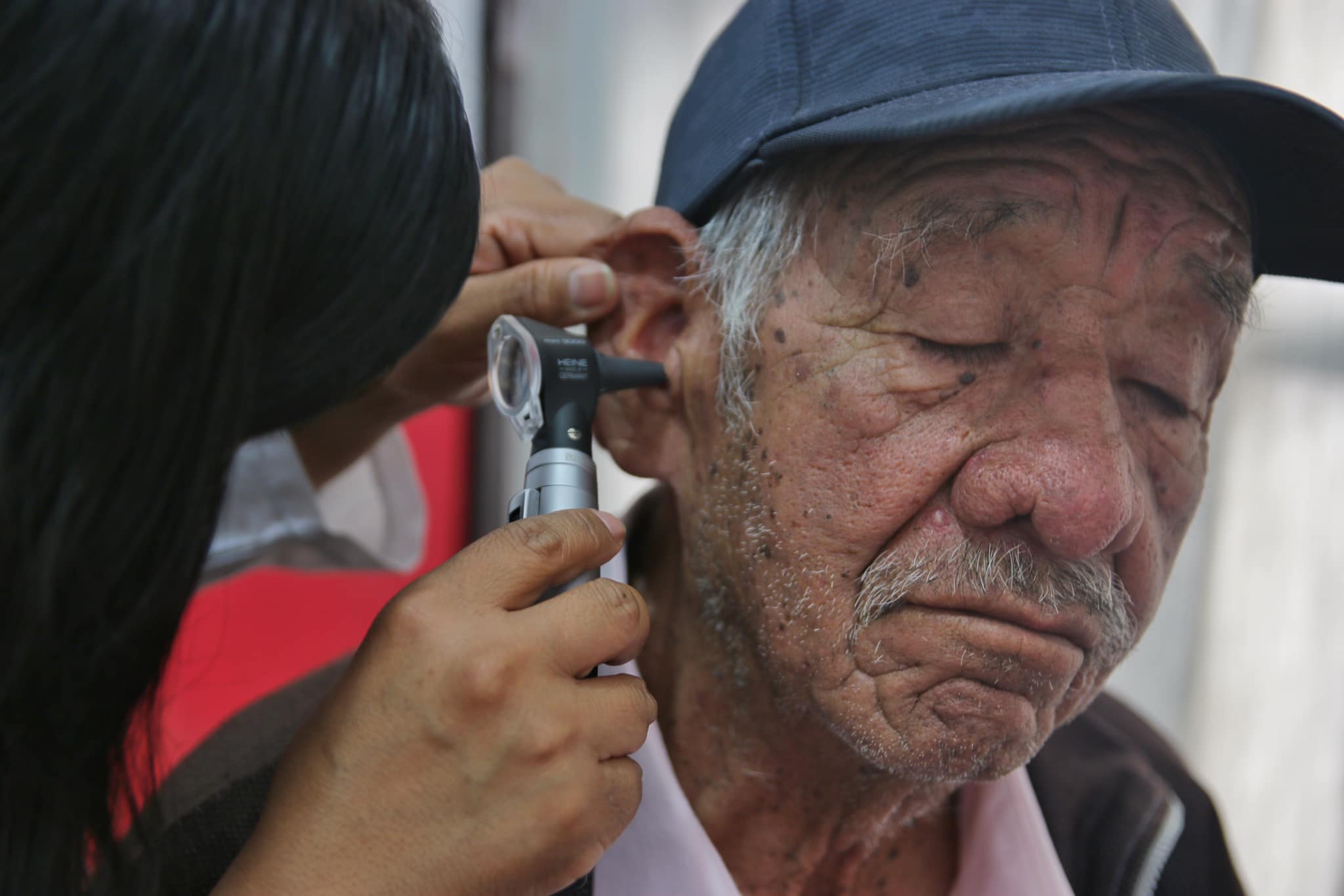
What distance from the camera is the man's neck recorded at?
1108 millimetres

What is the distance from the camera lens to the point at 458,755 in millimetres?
773

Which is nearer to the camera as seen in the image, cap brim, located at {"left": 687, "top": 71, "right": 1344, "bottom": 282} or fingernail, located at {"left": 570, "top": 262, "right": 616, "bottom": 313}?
cap brim, located at {"left": 687, "top": 71, "right": 1344, "bottom": 282}

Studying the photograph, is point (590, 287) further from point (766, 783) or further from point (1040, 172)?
point (766, 783)

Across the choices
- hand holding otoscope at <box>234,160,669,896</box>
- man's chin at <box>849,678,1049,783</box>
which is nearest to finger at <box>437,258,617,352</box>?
hand holding otoscope at <box>234,160,669,896</box>

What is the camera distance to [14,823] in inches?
28.7

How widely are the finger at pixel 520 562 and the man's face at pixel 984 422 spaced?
231 millimetres

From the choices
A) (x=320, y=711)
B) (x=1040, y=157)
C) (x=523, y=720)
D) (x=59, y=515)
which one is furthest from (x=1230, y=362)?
(x=59, y=515)

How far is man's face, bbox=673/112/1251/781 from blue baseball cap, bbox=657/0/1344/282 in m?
0.05

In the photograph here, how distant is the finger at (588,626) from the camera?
80 cm

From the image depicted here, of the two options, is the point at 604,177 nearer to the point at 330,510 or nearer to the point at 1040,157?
the point at 330,510

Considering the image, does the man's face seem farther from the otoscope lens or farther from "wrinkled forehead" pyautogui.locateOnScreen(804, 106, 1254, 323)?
the otoscope lens

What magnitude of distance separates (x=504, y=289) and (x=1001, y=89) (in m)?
0.61

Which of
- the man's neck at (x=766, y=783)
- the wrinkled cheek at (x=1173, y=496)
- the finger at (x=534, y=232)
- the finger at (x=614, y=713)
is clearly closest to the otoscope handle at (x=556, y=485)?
the finger at (x=614, y=713)

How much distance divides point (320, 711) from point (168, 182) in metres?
0.43
